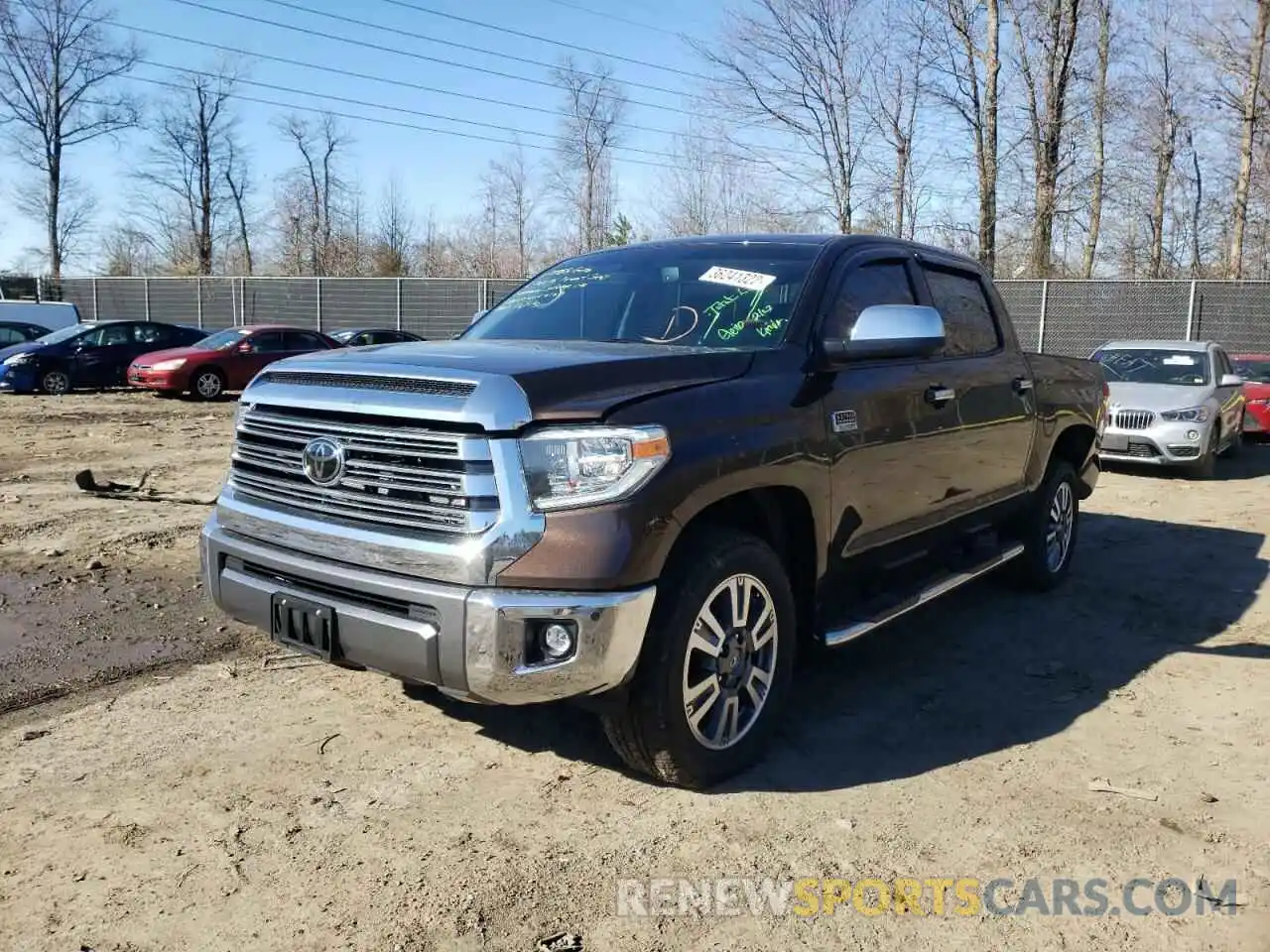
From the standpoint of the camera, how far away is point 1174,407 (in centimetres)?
1102

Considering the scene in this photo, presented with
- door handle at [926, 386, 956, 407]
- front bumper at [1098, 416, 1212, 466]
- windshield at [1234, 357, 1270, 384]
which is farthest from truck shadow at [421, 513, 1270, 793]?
windshield at [1234, 357, 1270, 384]

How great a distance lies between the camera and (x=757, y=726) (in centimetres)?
364

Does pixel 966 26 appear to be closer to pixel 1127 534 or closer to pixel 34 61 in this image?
pixel 1127 534

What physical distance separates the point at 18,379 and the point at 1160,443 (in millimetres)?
18990

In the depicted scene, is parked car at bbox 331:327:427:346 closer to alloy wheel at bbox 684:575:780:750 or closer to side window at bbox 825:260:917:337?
side window at bbox 825:260:917:337

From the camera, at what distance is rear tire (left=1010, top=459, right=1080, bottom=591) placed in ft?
19.9

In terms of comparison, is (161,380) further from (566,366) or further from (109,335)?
(566,366)

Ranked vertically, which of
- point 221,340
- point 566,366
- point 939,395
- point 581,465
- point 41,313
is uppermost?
point 41,313

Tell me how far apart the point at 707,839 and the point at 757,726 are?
0.57m

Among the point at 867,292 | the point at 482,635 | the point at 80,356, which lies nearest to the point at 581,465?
the point at 482,635

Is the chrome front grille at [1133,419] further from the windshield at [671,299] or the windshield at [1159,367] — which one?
the windshield at [671,299]

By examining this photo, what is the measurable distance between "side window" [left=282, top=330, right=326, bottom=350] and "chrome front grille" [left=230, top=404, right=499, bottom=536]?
56.3 ft

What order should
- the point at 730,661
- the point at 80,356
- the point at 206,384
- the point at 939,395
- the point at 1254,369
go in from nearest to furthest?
1. the point at 730,661
2. the point at 939,395
3. the point at 1254,369
4. the point at 206,384
5. the point at 80,356

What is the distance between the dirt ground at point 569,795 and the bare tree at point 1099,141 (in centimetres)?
2680
